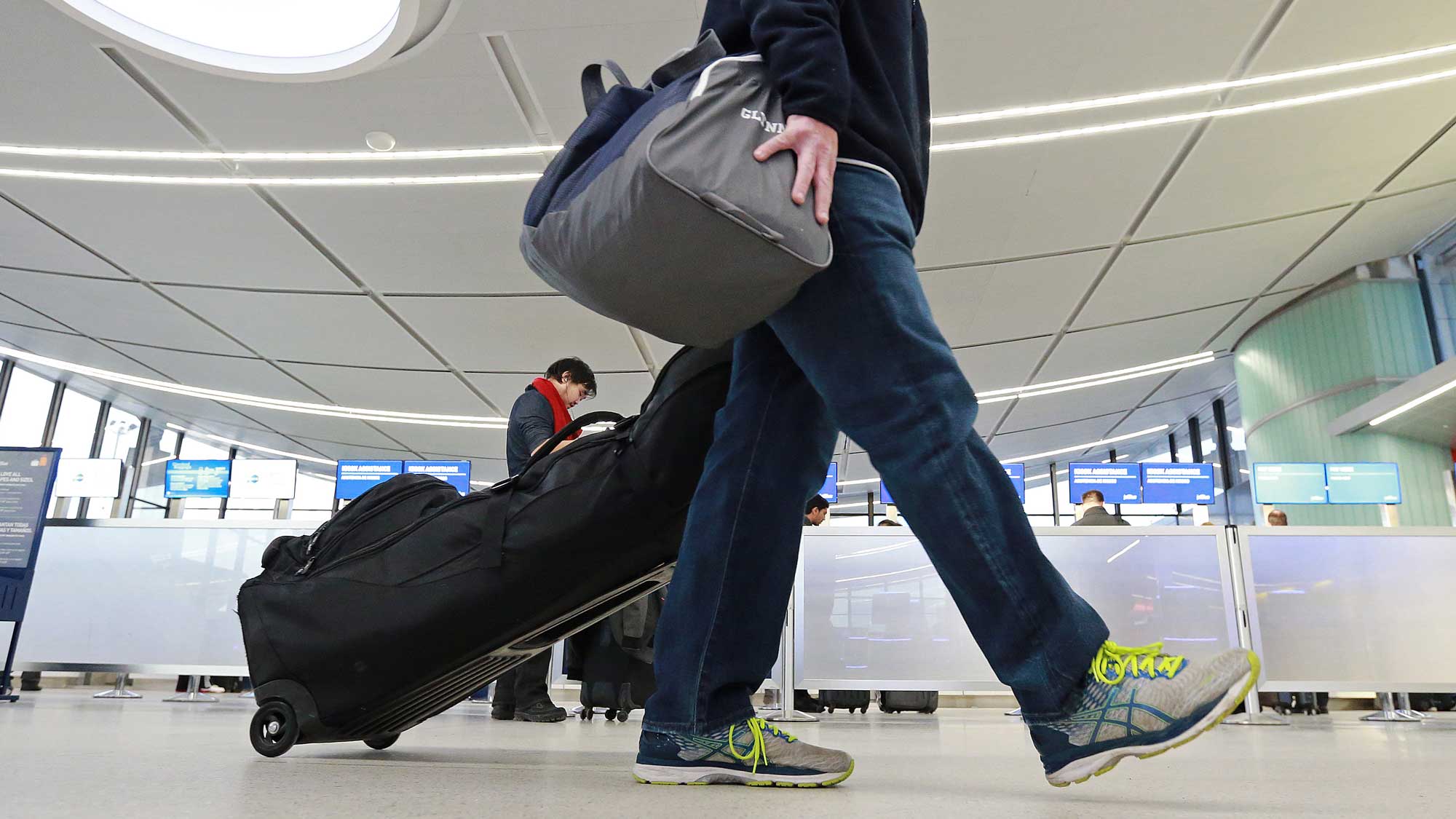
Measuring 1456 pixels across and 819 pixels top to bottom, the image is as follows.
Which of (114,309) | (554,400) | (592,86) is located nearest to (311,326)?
(114,309)

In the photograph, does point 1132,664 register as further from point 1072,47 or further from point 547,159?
point 547,159

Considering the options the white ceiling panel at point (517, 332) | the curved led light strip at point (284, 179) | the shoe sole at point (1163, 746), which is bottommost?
the shoe sole at point (1163, 746)

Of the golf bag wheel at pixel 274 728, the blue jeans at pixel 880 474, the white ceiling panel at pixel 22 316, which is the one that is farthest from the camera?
the white ceiling panel at pixel 22 316

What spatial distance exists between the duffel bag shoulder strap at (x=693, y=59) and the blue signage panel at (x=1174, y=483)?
8.67 meters

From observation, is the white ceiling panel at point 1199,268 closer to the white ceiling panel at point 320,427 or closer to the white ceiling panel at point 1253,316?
the white ceiling panel at point 1253,316

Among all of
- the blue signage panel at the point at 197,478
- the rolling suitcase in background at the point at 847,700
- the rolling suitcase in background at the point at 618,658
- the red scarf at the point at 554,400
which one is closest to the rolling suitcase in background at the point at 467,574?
the red scarf at the point at 554,400

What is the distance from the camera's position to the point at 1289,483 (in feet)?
24.5

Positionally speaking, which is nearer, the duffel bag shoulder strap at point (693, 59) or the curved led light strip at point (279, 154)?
the duffel bag shoulder strap at point (693, 59)

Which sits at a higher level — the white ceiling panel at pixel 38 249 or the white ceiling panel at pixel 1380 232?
the white ceiling panel at pixel 1380 232

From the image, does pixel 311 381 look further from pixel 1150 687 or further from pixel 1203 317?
pixel 1150 687

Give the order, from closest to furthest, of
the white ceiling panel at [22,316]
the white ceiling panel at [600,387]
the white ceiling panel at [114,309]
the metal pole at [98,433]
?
the white ceiling panel at [114,309]
the white ceiling panel at [22,316]
the white ceiling panel at [600,387]
the metal pole at [98,433]

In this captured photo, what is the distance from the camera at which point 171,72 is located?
4.36 meters

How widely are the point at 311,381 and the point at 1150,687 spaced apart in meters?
9.44

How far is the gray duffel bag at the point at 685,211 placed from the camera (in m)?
0.93
